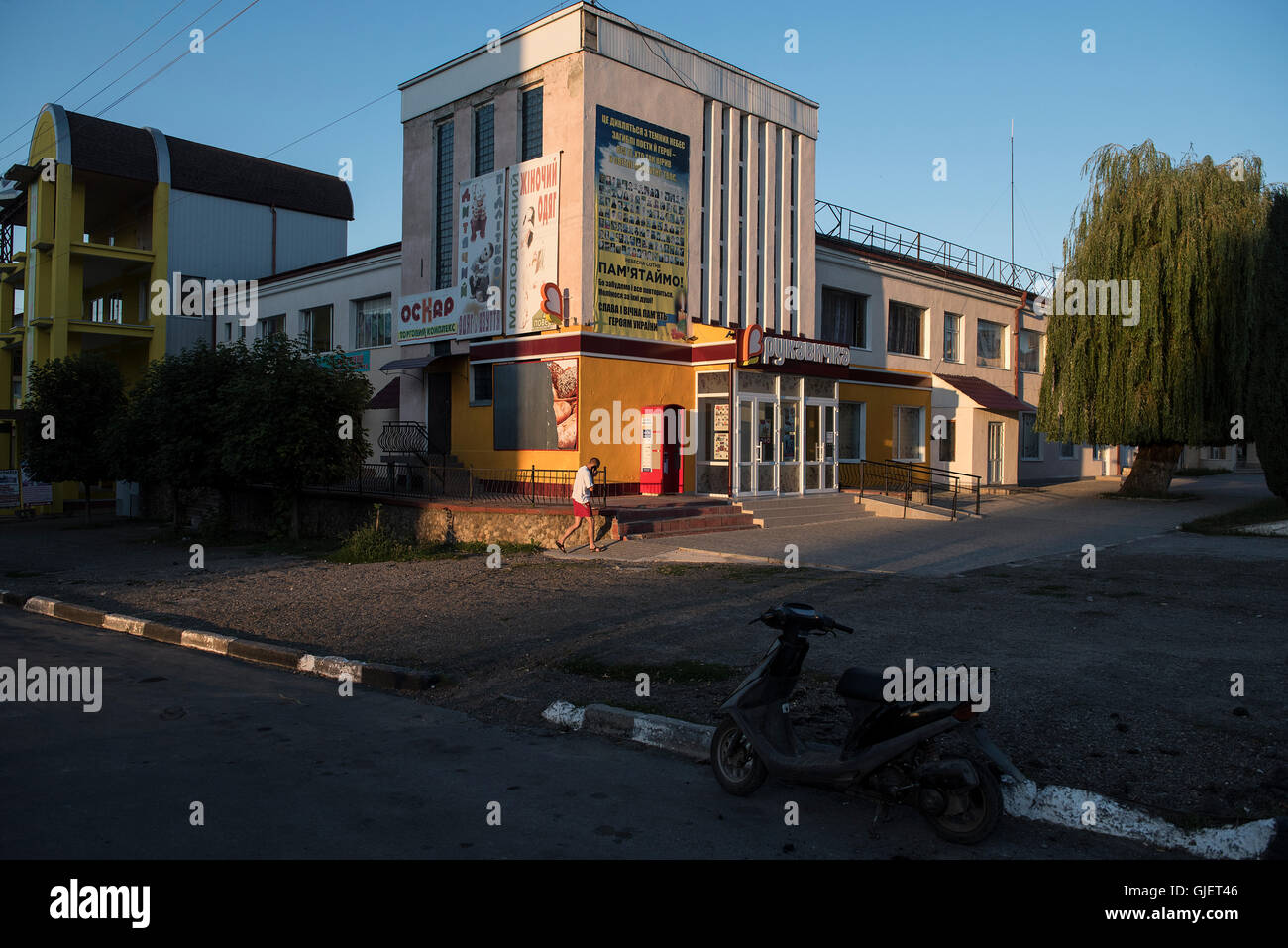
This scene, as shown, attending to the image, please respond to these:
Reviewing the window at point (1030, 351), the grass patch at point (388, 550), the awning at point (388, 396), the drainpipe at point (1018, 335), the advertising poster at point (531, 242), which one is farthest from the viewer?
the window at point (1030, 351)

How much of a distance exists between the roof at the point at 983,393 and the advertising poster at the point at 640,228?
528 inches

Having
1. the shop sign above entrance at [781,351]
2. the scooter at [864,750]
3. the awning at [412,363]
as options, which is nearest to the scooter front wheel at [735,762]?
the scooter at [864,750]

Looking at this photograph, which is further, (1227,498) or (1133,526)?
(1227,498)

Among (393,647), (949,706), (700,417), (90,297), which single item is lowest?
(393,647)

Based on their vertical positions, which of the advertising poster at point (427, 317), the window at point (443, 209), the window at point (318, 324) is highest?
the window at point (443, 209)

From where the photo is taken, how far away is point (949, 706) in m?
4.51

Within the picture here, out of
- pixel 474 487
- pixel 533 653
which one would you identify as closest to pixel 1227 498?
pixel 474 487

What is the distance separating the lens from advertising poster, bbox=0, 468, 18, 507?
1179 inches

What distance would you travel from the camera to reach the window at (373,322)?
2966 cm

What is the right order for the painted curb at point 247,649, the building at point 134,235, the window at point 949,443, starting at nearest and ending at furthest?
1. the painted curb at point 247,649
2. the window at point 949,443
3. the building at point 134,235

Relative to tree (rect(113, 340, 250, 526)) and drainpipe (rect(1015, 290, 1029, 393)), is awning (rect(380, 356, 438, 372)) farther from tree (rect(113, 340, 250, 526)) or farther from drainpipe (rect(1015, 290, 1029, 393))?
drainpipe (rect(1015, 290, 1029, 393))

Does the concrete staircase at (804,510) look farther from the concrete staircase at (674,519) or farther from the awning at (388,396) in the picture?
the awning at (388,396)
